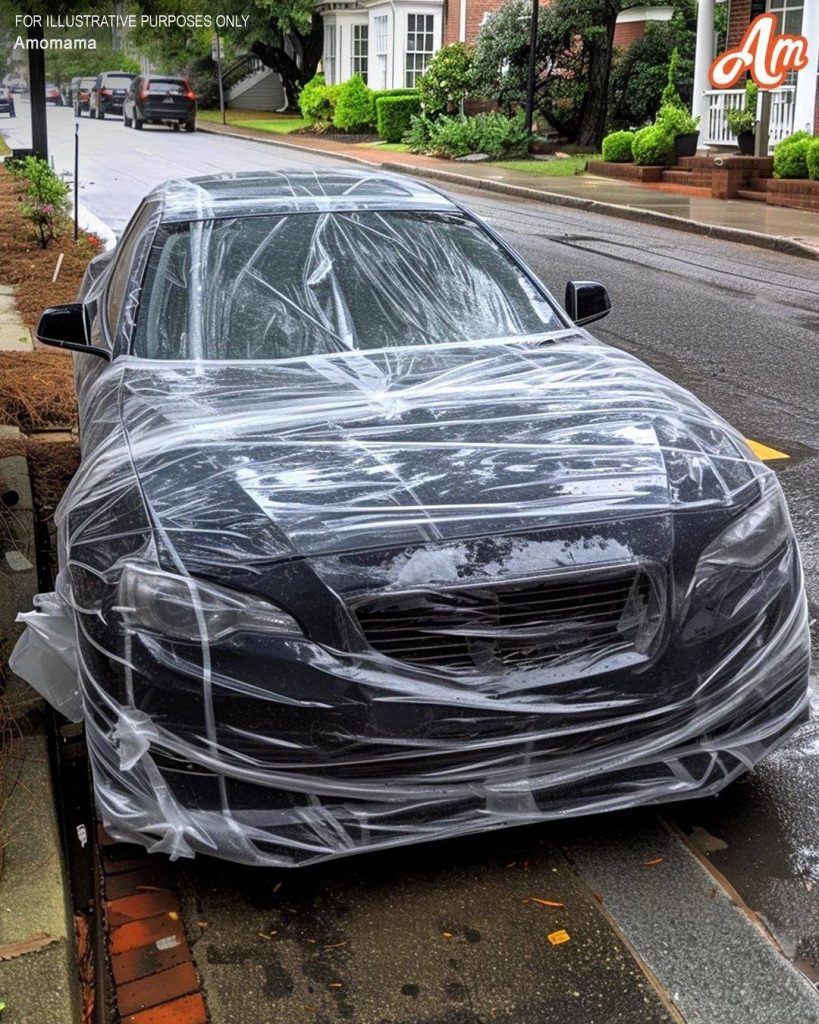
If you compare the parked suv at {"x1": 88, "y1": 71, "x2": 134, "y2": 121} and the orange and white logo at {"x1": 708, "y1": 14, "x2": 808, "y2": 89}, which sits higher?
the parked suv at {"x1": 88, "y1": 71, "x2": 134, "y2": 121}

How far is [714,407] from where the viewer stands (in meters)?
7.39

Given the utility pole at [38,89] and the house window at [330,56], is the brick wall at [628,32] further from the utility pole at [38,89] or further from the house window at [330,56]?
the utility pole at [38,89]

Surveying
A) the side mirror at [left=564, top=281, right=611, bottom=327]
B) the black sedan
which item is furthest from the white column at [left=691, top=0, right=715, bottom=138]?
the black sedan

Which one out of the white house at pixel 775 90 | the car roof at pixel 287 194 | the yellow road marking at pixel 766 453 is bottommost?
the yellow road marking at pixel 766 453

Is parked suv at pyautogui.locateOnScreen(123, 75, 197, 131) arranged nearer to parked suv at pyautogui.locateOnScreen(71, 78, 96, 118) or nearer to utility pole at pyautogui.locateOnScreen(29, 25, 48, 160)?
parked suv at pyautogui.locateOnScreen(71, 78, 96, 118)

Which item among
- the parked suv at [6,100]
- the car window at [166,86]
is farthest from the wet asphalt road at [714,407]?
the car window at [166,86]

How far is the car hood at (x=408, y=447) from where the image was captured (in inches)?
115

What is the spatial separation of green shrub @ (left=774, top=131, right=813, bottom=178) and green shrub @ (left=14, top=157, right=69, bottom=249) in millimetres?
10691

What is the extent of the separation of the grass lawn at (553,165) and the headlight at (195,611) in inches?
892

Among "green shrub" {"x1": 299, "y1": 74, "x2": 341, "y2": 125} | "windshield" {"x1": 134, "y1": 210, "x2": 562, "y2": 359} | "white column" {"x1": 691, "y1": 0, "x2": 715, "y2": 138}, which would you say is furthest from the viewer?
"green shrub" {"x1": 299, "y1": 74, "x2": 341, "y2": 125}

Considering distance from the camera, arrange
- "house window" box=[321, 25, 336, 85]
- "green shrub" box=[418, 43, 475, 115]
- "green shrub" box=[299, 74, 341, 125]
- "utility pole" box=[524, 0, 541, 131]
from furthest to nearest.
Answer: "house window" box=[321, 25, 336, 85], "green shrub" box=[299, 74, 341, 125], "green shrub" box=[418, 43, 475, 115], "utility pole" box=[524, 0, 541, 131]

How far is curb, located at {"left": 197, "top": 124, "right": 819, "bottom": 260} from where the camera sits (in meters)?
15.0

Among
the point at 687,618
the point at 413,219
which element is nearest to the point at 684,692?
the point at 687,618

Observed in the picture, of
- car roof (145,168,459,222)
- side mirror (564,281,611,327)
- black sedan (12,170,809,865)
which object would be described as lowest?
black sedan (12,170,809,865)
